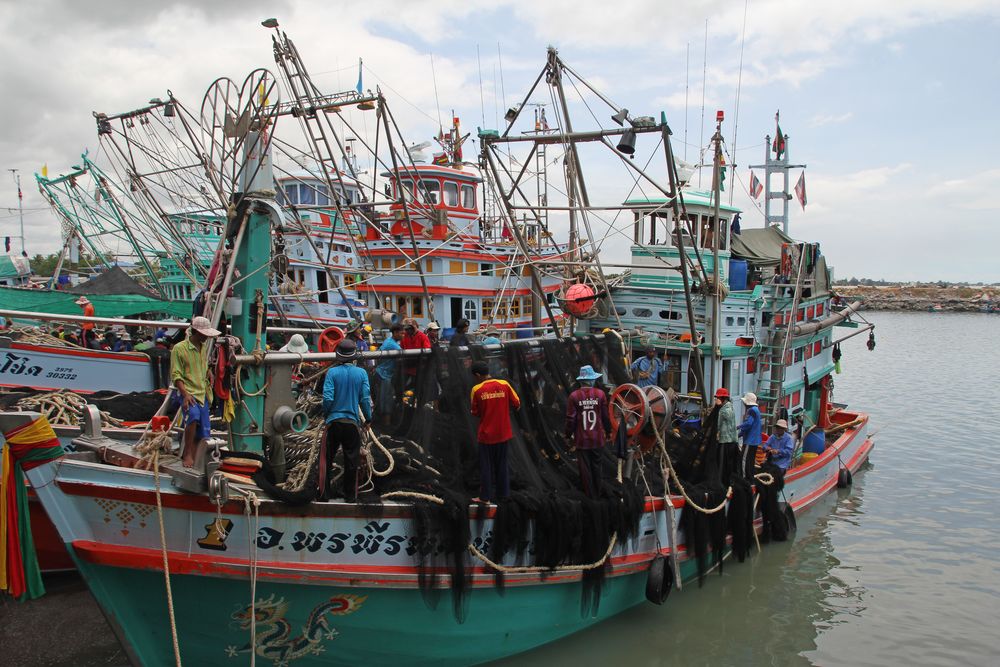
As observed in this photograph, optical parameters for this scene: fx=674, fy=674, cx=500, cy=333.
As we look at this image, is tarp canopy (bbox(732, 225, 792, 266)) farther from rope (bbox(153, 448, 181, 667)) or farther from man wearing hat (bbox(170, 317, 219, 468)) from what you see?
rope (bbox(153, 448, 181, 667))

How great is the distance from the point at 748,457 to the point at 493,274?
36.6ft

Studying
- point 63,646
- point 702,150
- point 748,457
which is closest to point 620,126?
point 702,150

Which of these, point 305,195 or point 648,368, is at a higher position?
point 305,195

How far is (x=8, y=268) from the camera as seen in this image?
1430 inches

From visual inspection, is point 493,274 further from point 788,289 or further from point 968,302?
point 968,302

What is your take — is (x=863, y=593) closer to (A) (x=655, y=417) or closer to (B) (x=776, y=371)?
(B) (x=776, y=371)

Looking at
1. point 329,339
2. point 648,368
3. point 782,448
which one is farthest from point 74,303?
point 782,448

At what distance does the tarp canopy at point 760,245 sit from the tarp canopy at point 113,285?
17257mm

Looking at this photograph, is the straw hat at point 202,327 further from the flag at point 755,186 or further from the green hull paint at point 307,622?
the flag at point 755,186

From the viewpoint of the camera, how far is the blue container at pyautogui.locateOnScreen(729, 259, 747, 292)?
37.5 feet

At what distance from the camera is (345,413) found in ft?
18.5

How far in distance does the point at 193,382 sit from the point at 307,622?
2.22m

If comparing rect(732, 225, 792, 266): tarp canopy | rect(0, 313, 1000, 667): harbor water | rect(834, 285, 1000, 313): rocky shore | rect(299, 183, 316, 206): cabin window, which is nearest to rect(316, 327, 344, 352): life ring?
rect(0, 313, 1000, 667): harbor water

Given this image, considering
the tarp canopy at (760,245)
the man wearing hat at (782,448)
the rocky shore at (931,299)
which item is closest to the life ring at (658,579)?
the man wearing hat at (782,448)
